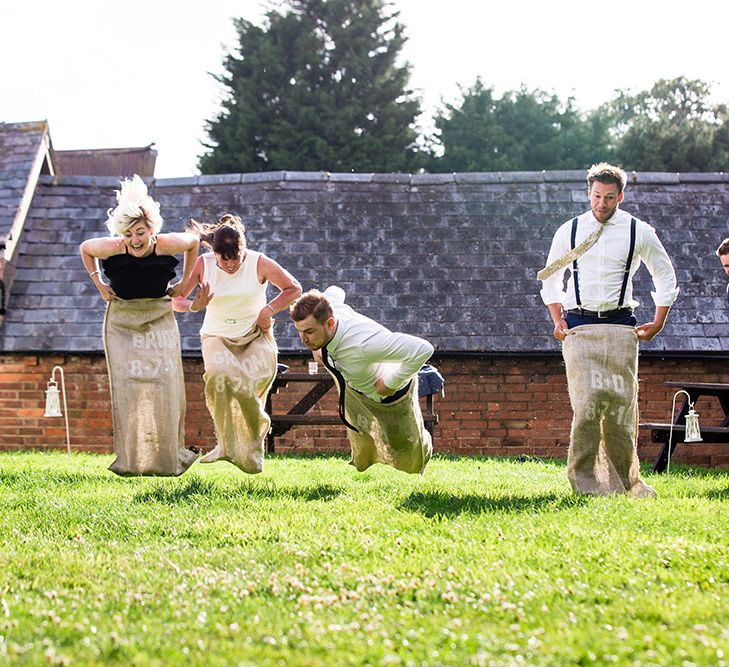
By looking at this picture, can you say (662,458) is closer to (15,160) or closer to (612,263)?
Answer: (612,263)

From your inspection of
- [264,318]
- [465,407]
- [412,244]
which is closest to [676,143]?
[412,244]

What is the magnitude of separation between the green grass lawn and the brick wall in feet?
19.4

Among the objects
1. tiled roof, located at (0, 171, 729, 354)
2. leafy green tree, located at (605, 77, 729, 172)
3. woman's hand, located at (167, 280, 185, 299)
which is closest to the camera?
woman's hand, located at (167, 280, 185, 299)

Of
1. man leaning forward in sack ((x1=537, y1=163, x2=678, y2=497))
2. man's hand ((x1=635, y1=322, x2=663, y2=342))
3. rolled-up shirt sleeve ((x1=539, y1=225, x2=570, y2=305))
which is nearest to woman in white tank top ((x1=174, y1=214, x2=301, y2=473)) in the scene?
rolled-up shirt sleeve ((x1=539, y1=225, x2=570, y2=305))

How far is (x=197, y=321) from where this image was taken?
45.4 feet

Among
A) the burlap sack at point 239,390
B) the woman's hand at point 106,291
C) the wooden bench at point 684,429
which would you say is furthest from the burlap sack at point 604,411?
the woman's hand at point 106,291

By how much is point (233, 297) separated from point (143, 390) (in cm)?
103

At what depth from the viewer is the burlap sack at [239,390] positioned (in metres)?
7.62

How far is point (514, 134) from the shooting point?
3638cm

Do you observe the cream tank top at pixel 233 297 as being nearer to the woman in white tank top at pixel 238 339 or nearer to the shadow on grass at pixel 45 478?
the woman in white tank top at pixel 238 339

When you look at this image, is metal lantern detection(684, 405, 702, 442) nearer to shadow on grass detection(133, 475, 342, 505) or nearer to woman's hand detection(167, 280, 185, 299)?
shadow on grass detection(133, 475, 342, 505)

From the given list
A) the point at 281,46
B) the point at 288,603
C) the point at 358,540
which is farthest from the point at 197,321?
the point at 281,46

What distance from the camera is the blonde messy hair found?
738 centimetres

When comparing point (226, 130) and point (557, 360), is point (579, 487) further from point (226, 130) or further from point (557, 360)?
point (226, 130)
